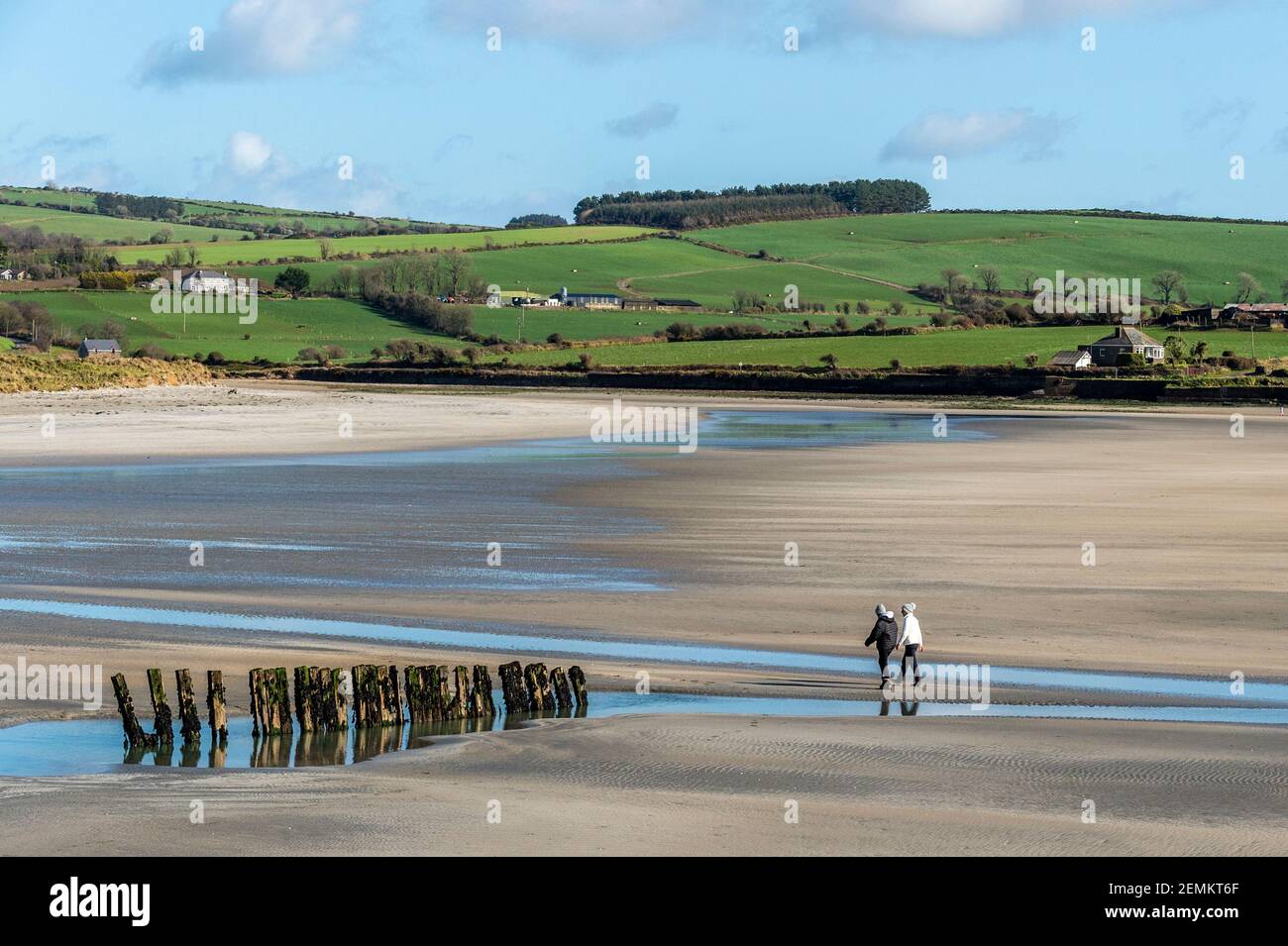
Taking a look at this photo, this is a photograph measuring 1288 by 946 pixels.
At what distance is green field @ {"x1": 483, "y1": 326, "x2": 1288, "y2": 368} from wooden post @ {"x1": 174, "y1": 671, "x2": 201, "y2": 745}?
273ft

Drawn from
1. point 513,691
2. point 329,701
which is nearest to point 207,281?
point 513,691

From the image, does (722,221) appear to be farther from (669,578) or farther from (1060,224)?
(669,578)

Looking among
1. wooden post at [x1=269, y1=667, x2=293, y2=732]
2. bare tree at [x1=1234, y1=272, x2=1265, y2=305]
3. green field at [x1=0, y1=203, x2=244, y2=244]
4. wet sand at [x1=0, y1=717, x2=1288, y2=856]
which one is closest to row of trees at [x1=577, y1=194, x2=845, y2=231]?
green field at [x1=0, y1=203, x2=244, y2=244]

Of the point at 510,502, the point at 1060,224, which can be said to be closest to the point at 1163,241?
the point at 1060,224

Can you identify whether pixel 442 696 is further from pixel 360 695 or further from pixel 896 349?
pixel 896 349

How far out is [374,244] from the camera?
538ft

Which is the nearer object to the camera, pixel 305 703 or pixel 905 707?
pixel 305 703

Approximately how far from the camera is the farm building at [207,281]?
132 meters

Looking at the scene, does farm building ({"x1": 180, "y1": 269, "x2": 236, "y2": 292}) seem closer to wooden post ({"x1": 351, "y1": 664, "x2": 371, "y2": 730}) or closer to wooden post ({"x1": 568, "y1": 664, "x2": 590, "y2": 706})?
wooden post ({"x1": 568, "y1": 664, "x2": 590, "y2": 706})

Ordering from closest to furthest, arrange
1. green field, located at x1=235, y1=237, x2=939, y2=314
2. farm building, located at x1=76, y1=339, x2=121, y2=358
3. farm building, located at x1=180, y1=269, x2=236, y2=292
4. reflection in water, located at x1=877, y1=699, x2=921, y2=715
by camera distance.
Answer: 1. reflection in water, located at x1=877, y1=699, x2=921, y2=715
2. farm building, located at x1=76, y1=339, x2=121, y2=358
3. farm building, located at x1=180, y1=269, x2=236, y2=292
4. green field, located at x1=235, y1=237, x2=939, y2=314

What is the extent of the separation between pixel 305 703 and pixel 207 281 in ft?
413

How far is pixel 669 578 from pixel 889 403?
62.0 m

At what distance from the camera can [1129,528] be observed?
87.1ft

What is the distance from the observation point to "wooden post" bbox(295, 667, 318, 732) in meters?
13.8
